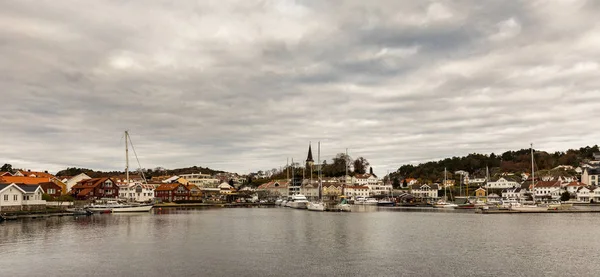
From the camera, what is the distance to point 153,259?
29.5 meters

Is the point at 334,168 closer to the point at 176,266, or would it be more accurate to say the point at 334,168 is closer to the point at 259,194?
the point at 259,194

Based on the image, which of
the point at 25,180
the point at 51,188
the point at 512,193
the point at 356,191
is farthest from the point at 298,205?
the point at 512,193

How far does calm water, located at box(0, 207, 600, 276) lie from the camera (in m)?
26.1

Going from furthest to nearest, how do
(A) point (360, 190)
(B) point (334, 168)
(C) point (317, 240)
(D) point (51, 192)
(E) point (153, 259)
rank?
(B) point (334, 168) → (A) point (360, 190) → (D) point (51, 192) → (C) point (317, 240) → (E) point (153, 259)

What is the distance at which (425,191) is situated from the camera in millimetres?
159875

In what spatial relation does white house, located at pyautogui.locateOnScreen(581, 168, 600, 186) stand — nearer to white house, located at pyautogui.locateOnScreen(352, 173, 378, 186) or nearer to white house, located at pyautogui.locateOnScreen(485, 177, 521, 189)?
white house, located at pyautogui.locateOnScreen(485, 177, 521, 189)

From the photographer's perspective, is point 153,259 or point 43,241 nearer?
point 153,259

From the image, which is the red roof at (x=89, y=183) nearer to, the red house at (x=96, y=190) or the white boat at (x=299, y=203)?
the red house at (x=96, y=190)

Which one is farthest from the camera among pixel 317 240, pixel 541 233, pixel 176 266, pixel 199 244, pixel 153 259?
pixel 541 233

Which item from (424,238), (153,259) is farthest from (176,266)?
(424,238)

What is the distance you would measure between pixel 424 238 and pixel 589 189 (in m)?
109

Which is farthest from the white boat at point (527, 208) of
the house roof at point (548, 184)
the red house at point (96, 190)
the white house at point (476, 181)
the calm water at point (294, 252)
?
the white house at point (476, 181)

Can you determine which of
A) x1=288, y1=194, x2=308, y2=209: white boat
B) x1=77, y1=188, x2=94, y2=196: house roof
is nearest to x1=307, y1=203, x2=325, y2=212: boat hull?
x1=288, y1=194, x2=308, y2=209: white boat

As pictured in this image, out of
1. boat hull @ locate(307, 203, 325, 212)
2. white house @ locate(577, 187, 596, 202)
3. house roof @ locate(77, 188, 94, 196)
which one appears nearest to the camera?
boat hull @ locate(307, 203, 325, 212)
